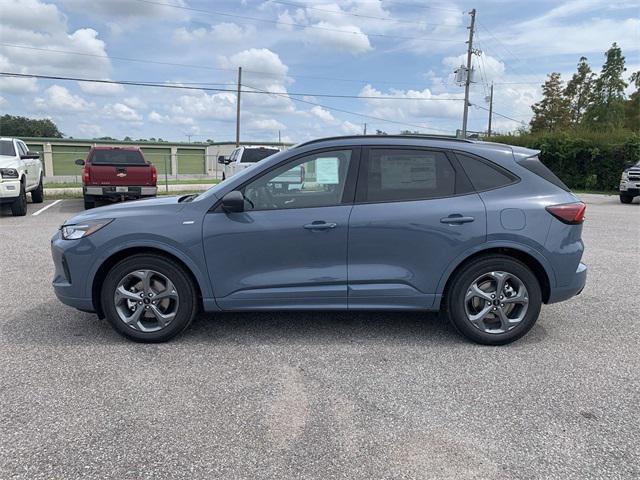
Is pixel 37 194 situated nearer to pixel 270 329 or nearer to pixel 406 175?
pixel 270 329

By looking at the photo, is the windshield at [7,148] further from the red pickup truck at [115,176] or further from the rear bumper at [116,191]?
the rear bumper at [116,191]

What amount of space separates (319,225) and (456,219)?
1.11 metres

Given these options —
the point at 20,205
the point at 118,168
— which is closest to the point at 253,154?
the point at 118,168

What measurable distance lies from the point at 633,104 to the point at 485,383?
166 ft

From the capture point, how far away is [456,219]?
4.05 meters

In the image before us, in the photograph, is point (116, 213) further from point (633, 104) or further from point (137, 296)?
point (633, 104)

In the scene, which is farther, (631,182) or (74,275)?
(631,182)

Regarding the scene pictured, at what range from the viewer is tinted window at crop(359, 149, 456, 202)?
4137 mm

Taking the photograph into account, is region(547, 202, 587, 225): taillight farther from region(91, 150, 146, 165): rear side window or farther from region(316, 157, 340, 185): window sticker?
region(91, 150, 146, 165): rear side window

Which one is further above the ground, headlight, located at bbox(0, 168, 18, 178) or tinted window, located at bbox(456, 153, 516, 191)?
tinted window, located at bbox(456, 153, 516, 191)

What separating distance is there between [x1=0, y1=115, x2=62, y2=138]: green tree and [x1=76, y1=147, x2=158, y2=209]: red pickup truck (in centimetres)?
7416

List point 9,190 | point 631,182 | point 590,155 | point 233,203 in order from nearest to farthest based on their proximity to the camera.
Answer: point 233,203 < point 9,190 < point 631,182 < point 590,155

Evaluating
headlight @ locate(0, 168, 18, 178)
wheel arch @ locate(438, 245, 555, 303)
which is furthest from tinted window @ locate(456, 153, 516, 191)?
headlight @ locate(0, 168, 18, 178)

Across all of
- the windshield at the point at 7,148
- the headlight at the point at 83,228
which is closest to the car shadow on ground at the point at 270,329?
the headlight at the point at 83,228
